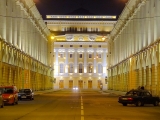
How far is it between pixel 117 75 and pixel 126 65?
18.9m

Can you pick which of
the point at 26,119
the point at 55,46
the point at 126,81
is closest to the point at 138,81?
the point at 126,81

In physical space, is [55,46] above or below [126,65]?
above

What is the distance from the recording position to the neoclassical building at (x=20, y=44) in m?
53.6

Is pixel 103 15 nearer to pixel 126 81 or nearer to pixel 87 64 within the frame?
pixel 87 64

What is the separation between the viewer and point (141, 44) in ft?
204

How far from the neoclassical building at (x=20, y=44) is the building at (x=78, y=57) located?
4617 centimetres

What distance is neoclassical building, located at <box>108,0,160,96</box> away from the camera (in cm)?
4985

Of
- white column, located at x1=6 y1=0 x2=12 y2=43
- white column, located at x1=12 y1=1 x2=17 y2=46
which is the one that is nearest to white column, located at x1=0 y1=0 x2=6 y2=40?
white column, located at x1=6 y1=0 x2=12 y2=43

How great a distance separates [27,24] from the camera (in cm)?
7669

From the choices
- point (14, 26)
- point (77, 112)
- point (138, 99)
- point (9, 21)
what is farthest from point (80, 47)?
point (77, 112)

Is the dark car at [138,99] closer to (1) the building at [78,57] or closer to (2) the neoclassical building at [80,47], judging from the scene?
(2) the neoclassical building at [80,47]

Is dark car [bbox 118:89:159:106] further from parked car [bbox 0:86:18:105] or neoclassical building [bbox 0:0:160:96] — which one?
neoclassical building [bbox 0:0:160:96]

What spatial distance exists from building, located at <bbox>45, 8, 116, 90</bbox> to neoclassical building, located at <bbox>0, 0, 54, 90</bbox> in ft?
151

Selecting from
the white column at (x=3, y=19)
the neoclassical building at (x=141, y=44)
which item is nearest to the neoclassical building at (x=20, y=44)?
the white column at (x=3, y=19)
